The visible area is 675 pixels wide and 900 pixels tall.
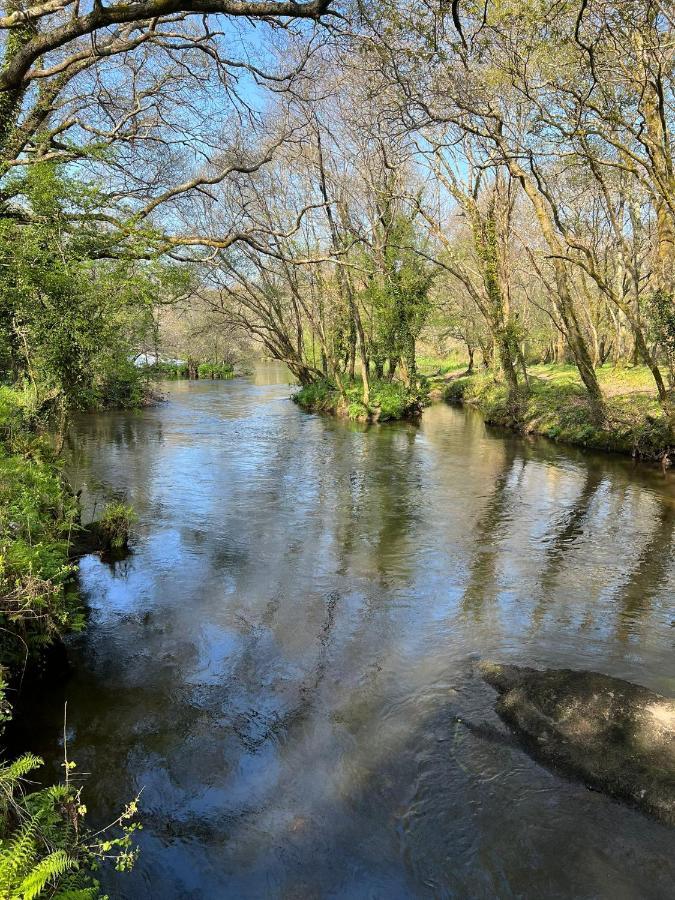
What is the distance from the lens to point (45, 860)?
8.73ft

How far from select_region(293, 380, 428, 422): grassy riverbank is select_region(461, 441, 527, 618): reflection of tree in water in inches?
414

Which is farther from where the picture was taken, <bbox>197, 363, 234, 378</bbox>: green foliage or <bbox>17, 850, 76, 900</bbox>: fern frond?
<bbox>197, 363, 234, 378</bbox>: green foliage

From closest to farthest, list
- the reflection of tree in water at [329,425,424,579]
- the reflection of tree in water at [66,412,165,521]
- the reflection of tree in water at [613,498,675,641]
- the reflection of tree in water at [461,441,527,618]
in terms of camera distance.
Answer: the reflection of tree in water at [613,498,675,641]
the reflection of tree in water at [461,441,527,618]
the reflection of tree in water at [329,425,424,579]
the reflection of tree in water at [66,412,165,521]

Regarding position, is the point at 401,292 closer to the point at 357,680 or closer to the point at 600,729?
the point at 357,680

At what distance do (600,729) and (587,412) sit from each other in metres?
17.5

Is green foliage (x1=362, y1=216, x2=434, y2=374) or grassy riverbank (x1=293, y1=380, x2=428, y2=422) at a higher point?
green foliage (x1=362, y1=216, x2=434, y2=374)

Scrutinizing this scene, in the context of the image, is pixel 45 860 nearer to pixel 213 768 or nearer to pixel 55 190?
pixel 213 768

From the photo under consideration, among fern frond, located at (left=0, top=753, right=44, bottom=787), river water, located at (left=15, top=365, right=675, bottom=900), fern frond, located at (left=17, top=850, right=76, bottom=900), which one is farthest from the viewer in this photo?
river water, located at (left=15, top=365, right=675, bottom=900)

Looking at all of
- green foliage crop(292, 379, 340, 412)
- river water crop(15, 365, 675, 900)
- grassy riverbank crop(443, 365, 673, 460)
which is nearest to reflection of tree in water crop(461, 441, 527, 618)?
river water crop(15, 365, 675, 900)

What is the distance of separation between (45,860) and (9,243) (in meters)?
7.84

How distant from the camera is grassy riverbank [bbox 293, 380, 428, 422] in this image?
92.3ft

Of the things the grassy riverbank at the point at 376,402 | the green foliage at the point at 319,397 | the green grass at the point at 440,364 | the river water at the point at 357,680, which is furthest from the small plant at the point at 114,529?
the green grass at the point at 440,364

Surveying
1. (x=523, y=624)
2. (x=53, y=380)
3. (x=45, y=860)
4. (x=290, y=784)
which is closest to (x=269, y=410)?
(x=53, y=380)

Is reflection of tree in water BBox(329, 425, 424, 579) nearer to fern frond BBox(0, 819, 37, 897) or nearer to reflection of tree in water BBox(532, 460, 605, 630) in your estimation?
reflection of tree in water BBox(532, 460, 605, 630)
